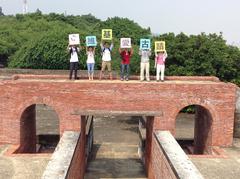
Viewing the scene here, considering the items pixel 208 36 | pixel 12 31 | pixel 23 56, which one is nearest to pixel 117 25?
pixel 12 31

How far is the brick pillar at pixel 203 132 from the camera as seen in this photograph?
47.0 feet

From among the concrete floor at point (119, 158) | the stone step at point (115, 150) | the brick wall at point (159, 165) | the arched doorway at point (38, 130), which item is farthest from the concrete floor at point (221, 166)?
the arched doorway at point (38, 130)

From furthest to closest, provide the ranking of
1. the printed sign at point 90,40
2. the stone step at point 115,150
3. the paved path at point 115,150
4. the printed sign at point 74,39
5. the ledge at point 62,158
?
the stone step at point 115,150 < the paved path at point 115,150 < the printed sign at point 90,40 < the printed sign at point 74,39 < the ledge at point 62,158

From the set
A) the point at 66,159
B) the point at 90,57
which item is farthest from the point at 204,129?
the point at 66,159

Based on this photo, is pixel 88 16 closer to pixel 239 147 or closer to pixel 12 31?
pixel 12 31

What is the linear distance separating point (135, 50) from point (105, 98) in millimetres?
18257

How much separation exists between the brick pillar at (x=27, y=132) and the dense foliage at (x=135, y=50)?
8.98 metres

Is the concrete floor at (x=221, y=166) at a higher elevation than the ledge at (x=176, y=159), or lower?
lower

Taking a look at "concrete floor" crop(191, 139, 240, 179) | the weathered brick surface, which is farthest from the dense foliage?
"concrete floor" crop(191, 139, 240, 179)

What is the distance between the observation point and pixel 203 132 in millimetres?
15117

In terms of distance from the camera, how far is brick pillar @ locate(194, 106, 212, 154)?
47.0ft

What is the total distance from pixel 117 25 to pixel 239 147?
102 ft

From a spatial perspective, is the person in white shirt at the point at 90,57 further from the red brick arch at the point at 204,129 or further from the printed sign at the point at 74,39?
the red brick arch at the point at 204,129

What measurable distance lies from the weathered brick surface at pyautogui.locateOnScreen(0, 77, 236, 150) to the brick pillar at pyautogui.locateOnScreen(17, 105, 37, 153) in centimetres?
31
